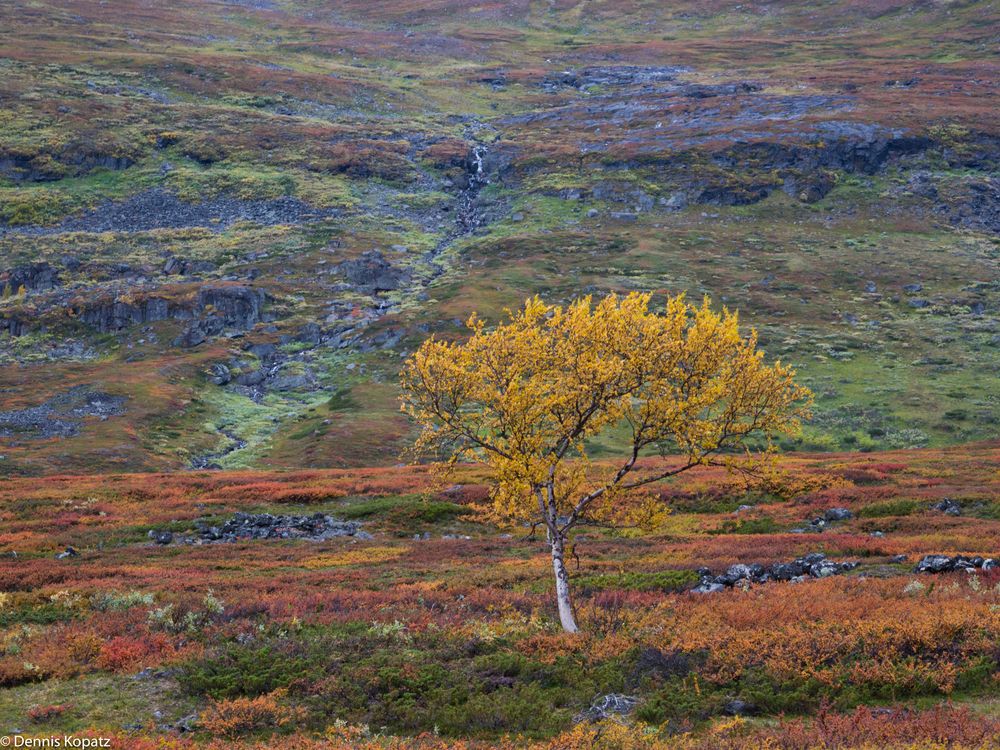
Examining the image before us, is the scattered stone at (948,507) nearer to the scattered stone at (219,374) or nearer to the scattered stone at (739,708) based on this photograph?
the scattered stone at (739,708)

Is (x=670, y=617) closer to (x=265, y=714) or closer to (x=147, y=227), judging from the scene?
(x=265, y=714)

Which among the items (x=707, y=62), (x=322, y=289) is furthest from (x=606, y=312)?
(x=707, y=62)

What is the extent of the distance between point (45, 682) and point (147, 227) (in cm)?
10603

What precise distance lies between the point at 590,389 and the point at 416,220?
346 ft

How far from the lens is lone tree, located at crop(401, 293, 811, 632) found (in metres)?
17.0

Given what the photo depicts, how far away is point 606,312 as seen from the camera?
57.4ft

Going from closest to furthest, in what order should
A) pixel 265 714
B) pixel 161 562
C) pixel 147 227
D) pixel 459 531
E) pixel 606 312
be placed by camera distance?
pixel 265 714, pixel 606 312, pixel 161 562, pixel 459 531, pixel 147 227

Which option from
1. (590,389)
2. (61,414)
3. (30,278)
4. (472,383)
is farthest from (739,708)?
(30,278)

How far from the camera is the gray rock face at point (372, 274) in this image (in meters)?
97.2

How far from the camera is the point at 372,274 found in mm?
98750

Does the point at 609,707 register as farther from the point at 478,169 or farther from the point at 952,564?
the point at 478,169

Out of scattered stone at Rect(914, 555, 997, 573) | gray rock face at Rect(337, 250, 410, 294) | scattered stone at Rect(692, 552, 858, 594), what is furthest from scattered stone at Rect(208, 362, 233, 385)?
scattered stone at Rect(914, 555, 997, 573)

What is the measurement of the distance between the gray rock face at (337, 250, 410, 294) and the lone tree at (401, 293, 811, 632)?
80441 mm

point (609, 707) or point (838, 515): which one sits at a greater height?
point (609, 707)
